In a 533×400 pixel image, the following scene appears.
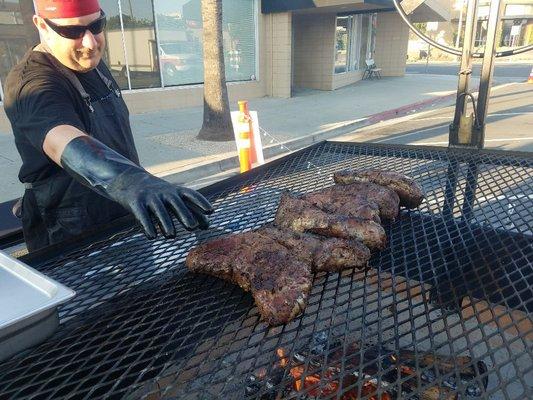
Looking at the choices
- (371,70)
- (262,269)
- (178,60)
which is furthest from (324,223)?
(371,70)

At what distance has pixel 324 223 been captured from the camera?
1.94 meters

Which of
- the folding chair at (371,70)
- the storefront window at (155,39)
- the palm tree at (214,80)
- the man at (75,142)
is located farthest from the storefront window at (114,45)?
the folding chair at (371,70)

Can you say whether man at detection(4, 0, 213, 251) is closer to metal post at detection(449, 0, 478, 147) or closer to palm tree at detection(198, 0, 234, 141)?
metal post at detection(449, 0, 478, 147)

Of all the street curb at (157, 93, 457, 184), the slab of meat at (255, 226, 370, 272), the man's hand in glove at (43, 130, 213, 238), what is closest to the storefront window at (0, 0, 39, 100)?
the street curb at (157, 93, 457, 184)

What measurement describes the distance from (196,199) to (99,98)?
45.2 inches

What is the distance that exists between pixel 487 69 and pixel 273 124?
301 inches

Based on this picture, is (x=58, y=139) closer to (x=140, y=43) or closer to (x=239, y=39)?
(x=140, y=43)

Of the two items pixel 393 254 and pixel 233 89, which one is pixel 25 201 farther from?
pixel 233 89

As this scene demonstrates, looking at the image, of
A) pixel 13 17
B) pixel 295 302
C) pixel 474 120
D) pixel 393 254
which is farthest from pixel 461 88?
pixel 13 17

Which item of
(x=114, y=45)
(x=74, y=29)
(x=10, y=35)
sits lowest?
(x=74, y=29)

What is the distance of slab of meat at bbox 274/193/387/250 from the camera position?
179cm

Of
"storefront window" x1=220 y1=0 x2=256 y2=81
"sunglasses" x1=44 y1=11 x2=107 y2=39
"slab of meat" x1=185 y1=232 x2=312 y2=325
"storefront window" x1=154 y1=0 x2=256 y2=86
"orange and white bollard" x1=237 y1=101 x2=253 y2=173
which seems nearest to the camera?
"slab of meat" x1=185 y1=232 x2=312 y2=325

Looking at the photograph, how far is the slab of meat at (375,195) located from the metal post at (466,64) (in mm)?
1157

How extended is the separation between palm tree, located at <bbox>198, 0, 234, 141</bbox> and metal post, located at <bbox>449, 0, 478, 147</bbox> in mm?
6188
